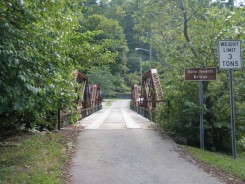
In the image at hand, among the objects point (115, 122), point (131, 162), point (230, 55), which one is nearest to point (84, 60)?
point (131, 162)

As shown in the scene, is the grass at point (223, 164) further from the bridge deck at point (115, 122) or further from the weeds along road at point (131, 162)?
the bridge deck at point (115, 122)

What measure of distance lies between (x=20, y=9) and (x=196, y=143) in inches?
278

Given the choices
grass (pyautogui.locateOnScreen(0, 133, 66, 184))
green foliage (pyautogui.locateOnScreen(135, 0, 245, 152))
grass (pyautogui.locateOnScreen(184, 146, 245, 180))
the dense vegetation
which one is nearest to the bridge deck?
the dense vegetation

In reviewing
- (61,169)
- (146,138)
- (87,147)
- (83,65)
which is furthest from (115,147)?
(83,65)

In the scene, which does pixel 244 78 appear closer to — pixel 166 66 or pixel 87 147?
pixel 166 66

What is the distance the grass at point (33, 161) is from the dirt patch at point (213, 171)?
9.77ft

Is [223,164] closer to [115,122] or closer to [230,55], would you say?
[230,55]

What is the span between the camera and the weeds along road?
601 cm

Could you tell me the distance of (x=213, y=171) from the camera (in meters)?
6.65

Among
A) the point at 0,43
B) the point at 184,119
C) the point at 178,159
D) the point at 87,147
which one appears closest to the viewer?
the point at 0,43

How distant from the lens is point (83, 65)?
1046 cm

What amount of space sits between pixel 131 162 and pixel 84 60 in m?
3.91

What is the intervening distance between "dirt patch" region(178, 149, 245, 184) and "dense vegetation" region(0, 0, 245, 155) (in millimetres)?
1784

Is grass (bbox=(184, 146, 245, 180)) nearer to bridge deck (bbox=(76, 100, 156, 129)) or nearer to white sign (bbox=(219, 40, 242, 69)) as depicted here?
white sign (bbox=(219, 40, 242, 69))
